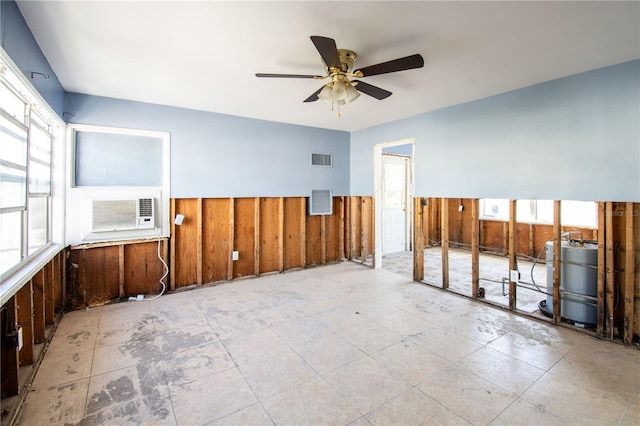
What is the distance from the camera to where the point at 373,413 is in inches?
75.2

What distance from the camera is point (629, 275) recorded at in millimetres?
2762

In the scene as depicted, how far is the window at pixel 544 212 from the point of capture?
17.8 ft

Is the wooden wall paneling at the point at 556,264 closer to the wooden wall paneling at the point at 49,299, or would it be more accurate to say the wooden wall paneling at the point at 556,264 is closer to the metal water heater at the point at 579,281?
→ the metal water heater at the point at 579,281

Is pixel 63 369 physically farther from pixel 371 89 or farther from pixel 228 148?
pixel 371 89

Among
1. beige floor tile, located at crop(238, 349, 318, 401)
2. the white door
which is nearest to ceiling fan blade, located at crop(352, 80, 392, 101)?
beige floor tile, located at crop(238, 349, 318, 401)

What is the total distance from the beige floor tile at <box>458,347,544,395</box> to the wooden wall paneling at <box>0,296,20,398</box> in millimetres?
3275

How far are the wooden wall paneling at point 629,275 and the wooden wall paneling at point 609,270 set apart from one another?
92 mm

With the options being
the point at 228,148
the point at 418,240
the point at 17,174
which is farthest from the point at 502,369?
the point at 228,148

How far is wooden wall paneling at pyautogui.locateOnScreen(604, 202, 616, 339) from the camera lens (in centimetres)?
285

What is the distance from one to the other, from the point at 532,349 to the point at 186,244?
435cm

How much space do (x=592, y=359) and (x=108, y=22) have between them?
4.74 m

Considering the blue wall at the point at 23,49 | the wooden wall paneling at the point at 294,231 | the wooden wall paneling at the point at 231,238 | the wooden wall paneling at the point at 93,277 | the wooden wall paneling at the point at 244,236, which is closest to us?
the blue wall at the point at 23,49

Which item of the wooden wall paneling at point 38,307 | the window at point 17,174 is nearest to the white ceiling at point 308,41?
the window at point 17,174

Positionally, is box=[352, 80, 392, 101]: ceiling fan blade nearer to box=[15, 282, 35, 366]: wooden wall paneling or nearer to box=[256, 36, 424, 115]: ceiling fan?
box=[256, 36, 424, 115]: ceiling fan
